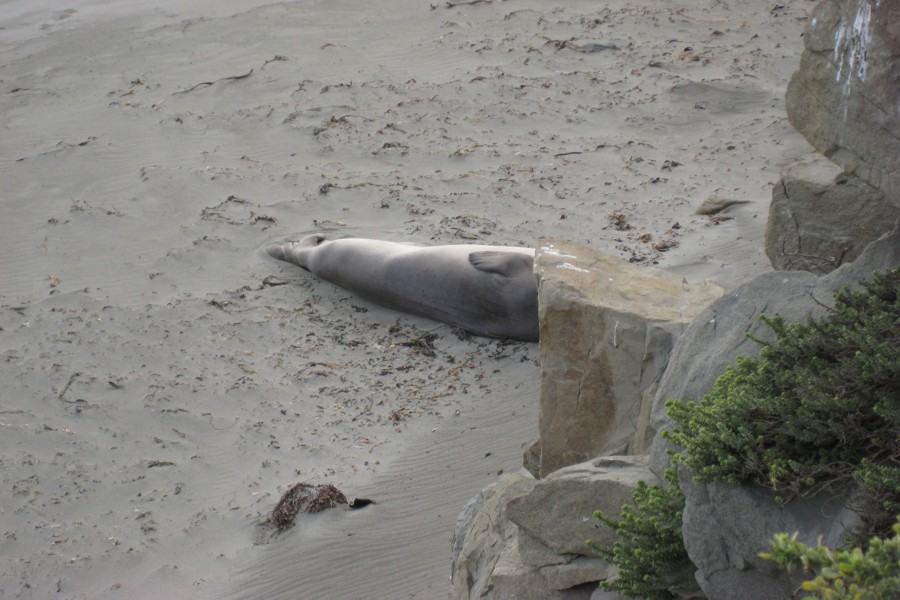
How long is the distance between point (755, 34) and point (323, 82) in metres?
4.96

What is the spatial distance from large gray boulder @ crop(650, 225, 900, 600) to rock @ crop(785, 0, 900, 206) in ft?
0.90

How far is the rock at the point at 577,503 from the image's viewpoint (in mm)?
3422

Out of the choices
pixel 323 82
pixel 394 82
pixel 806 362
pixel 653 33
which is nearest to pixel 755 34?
pixel 653 33

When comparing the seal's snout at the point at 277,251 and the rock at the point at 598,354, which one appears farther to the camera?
the seal's snout at the point at 277,251

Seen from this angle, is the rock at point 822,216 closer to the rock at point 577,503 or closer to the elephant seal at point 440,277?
the elephant seal at point 440,277

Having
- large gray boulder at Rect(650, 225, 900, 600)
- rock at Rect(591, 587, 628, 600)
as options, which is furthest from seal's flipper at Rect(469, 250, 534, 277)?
rock at Rect(591, 587, 628, 600)

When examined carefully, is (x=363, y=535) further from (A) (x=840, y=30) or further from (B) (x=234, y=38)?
(B) (x=234, y=38)

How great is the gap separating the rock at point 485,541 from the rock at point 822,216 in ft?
7.41

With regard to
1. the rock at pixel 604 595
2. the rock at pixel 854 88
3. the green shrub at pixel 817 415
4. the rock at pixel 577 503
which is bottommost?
the rock at pixel 604 595

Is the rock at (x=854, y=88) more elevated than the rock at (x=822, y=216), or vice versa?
the rock at (x=854, y=88)

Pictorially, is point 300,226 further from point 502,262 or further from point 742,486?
point 742,486

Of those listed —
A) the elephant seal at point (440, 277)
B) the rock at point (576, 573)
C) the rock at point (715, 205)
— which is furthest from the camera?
the rock at point (715, 205)

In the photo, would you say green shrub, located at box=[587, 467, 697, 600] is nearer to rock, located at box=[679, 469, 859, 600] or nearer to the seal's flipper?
rock, located at box=[679, 469, 859, 600]

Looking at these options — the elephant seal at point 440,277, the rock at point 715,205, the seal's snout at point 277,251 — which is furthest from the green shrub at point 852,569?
the seal's snout at point 277,251
